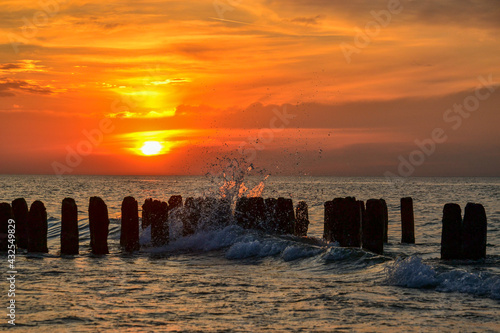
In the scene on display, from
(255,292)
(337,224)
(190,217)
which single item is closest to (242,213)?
(190,217)

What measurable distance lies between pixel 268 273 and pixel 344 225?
4174mm

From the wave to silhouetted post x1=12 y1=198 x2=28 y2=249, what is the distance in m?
8.85

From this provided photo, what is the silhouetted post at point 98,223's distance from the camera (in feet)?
45.4

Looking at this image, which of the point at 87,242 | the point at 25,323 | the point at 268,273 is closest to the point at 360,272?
the point at 268,273

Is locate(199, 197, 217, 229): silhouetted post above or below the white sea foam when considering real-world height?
above

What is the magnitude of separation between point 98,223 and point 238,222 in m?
4.63

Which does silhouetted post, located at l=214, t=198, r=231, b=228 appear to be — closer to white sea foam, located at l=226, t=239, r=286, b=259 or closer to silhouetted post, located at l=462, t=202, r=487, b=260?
white sea foam, located at l=226, t=239, r=286, b=259

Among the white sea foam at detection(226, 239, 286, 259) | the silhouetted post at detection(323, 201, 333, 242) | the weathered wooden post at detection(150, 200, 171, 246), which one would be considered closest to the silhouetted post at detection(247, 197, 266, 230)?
the silhouetted post at detection(323, 201, 333, 242)

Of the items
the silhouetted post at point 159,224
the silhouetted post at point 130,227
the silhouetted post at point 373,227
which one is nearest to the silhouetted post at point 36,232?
the silhouetted post at point 130,227

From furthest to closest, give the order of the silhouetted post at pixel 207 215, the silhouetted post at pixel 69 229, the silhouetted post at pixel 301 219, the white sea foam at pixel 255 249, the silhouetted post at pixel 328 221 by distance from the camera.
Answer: the silhouetted post at pixel 301 219 → the silhouetted post at pixel 207 215 → the silhouetted post at pixel 328 221 → the white sea foam at pixel 255 249 → the silhouetted post at pixel 69 229

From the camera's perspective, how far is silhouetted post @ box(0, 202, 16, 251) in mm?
13414

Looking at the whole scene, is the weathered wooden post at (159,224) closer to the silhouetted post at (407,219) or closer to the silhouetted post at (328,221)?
the silhouetted post at (328,221)

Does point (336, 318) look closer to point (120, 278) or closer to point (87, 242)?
point (120, 278)

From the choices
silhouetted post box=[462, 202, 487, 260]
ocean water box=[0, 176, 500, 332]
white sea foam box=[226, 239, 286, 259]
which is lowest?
ocean water box=[0, 176, 500, 332]
